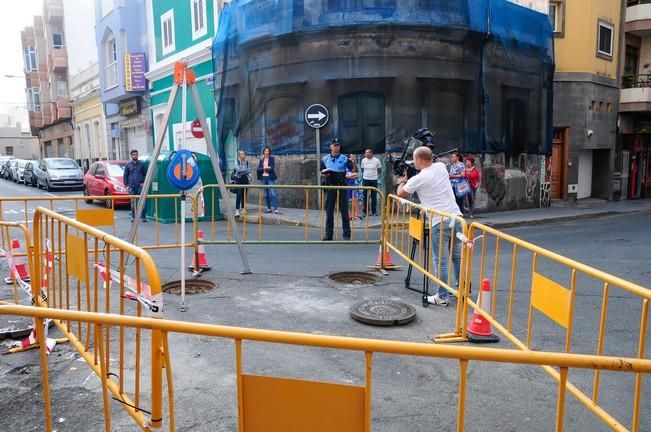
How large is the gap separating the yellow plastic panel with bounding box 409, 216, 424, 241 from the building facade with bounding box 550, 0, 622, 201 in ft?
51.1

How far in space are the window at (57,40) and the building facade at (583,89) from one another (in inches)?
1460

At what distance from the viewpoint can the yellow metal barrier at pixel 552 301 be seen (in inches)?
105

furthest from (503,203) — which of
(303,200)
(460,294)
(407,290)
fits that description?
(460,294)

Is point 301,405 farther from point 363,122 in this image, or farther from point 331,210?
point 363,122

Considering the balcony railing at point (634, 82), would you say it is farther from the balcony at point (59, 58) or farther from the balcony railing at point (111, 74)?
the balcony at point (59, 58)

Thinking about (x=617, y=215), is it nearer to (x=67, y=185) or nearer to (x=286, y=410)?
(x=286, y=410)

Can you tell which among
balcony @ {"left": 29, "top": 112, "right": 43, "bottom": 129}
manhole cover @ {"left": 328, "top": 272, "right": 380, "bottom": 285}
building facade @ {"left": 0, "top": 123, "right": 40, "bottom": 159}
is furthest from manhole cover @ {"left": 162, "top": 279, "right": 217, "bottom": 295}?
building facade @ {"left": 0, "top": 123, "right": 40, "bottom": 159}

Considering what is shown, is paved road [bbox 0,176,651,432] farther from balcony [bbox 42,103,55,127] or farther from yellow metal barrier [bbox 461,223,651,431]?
balcony [bbox 42,103,55,127]

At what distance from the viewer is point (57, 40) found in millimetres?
39781

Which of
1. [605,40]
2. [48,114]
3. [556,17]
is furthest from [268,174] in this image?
[48,114]

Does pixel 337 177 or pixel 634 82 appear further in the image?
pixel 634 82

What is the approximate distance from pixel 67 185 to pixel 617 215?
22.5m

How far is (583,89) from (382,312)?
17.5m

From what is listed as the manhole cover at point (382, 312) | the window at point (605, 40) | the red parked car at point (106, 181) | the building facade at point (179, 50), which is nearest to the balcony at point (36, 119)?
the building facade at point (179, 50)
